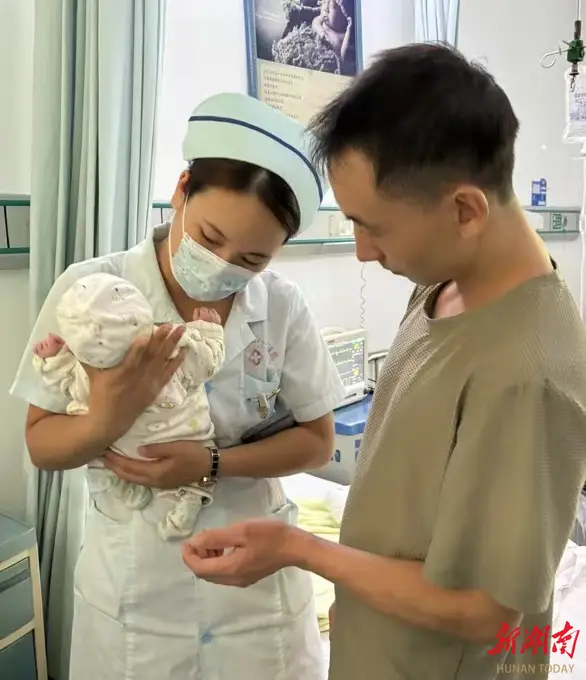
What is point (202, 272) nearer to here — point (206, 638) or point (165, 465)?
point (165, 465)

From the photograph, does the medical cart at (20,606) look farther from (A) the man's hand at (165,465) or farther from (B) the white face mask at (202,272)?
(B) the white face mask at (202,272)

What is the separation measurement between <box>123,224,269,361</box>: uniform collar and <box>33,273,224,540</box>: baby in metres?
0.06

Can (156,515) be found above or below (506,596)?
below

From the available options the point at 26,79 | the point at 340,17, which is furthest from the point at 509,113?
the point at 340,17

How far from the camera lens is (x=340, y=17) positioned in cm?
296

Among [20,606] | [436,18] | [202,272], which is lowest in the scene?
[20,606]

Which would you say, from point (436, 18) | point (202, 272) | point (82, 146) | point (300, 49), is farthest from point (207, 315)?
point (436, 18)

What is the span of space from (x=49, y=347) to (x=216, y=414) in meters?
0.31

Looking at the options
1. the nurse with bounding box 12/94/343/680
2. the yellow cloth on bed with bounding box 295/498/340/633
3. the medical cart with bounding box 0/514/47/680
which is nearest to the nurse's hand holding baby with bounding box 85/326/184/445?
the nurse with bounding box 12/94/343/680

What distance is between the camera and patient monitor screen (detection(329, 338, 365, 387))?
294cm

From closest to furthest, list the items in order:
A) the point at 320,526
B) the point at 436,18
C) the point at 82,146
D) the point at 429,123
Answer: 1. the point at 429,123
2. the point at 82,146
3. the point at 320,526
4. the point at 436,18

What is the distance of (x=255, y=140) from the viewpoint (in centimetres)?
105

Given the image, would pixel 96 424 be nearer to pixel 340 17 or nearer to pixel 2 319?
pixel 2 319

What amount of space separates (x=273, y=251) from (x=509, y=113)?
18.8 inches
